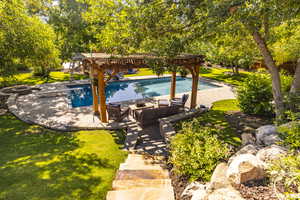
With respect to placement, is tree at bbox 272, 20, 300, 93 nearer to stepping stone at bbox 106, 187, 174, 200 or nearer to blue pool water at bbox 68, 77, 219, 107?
stepping stone at bbox 106, 187, 174, 200

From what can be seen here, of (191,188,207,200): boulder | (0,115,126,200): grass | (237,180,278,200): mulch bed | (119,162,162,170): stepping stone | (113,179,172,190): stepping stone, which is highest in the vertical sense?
(237,180,278,200): mulch bed

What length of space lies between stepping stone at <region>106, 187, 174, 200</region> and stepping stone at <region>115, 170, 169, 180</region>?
1.94ft

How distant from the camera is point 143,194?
Result: 3.79m

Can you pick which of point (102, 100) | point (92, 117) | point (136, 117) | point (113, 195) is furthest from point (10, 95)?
point (113, 195)

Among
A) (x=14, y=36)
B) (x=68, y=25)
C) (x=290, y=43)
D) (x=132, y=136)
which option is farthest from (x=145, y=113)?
(x=68, y=25)

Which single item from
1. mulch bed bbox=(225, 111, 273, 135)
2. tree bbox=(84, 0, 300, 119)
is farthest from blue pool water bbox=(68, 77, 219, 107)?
mulch bed bbox=(225, 111, 273, 135)

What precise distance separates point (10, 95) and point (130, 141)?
1236 centimetres

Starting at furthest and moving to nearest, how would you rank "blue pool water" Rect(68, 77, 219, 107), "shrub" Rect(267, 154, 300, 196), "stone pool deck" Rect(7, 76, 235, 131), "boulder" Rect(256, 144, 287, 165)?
"blue pool water" Rect(68, 77, 219, 107) → "stone pool deck" Rect(7, 76, 235, 131) → "boulder" Rect(256, 144, 287, 165) → "shrub" Rect(267, 154, 300, 196)

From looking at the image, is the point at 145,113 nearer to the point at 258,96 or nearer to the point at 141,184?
the point at 141,184

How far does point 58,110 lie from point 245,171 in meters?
11.3

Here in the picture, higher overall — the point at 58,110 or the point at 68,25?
the point at 68,25

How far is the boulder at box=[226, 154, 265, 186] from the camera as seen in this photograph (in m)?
3.10

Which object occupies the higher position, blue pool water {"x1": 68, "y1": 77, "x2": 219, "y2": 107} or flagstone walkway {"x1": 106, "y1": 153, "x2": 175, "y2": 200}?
blue pool water {"x1": 68, "y1": 77, "x2": 219, "y2": 107}

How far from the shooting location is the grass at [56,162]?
4.45 meters
